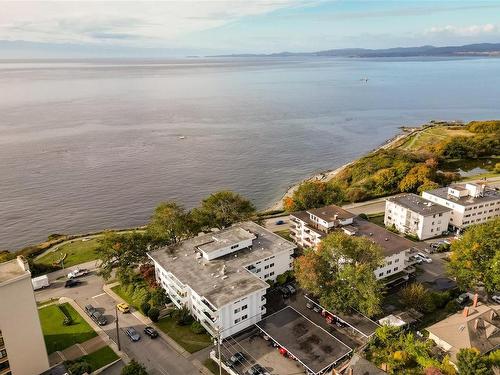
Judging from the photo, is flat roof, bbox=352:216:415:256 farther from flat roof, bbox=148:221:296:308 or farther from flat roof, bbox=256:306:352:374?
flat roof, bbox=256:306:352:374

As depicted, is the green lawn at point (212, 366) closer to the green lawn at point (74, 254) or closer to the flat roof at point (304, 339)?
the flat roof at point (304, 339)

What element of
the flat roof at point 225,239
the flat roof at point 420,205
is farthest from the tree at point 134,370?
the flat roof at point 420,205

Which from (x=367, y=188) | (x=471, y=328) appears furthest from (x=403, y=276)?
(x=367, y=188)

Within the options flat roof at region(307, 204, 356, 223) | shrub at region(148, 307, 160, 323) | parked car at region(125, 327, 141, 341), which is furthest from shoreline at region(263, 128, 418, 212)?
parked car at region(125, 327, 141, 341)

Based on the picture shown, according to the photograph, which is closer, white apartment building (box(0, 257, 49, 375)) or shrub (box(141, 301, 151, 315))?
white apartment building (box(0, 257, 49, 375))

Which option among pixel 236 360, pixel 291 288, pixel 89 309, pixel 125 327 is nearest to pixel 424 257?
pixel 291 288

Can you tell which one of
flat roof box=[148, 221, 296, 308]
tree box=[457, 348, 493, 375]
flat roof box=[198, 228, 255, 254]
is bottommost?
tree box=[457, 348, 493, 375]

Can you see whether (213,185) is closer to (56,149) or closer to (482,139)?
(56,149)
